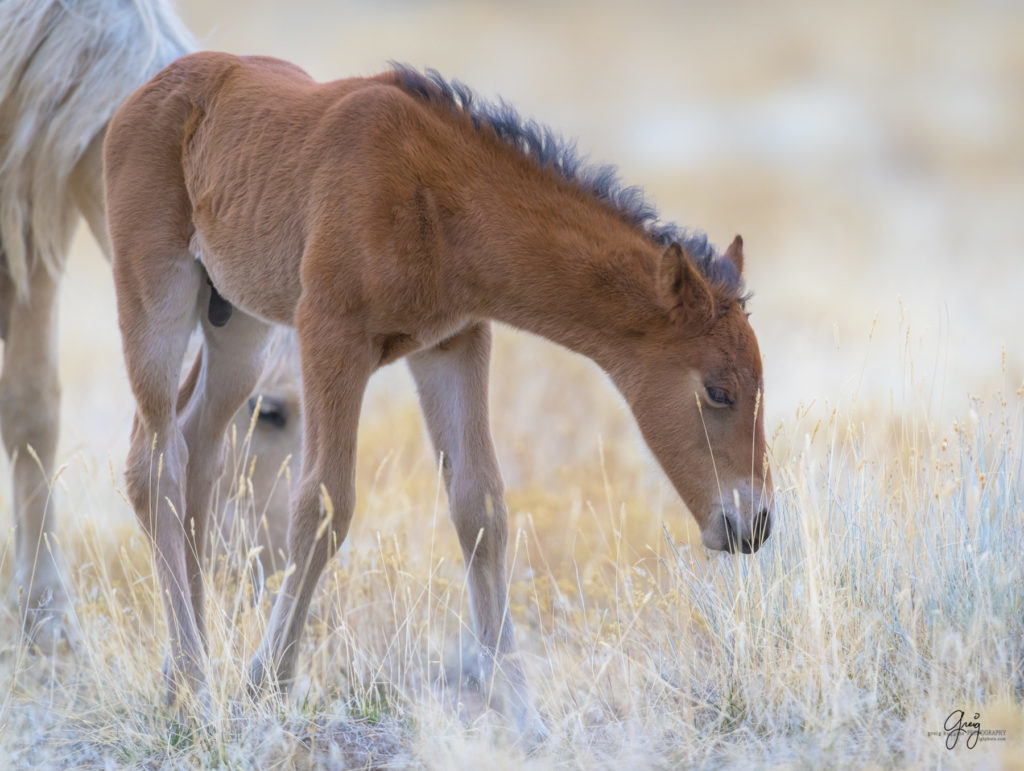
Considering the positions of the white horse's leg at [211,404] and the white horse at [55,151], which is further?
the white horse at [55,151]

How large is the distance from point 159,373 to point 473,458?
4.08 ft

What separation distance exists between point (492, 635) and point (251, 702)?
3.03 ft

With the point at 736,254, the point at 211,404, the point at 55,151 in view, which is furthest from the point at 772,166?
the point at 211,404

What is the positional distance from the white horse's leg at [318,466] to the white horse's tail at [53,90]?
8.12ft

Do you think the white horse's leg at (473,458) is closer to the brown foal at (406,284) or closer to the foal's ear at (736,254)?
the brown foal at (406,284)

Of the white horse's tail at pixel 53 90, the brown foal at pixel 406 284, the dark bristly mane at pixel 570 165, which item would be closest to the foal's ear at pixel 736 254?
the brown foal at pixel 406 284

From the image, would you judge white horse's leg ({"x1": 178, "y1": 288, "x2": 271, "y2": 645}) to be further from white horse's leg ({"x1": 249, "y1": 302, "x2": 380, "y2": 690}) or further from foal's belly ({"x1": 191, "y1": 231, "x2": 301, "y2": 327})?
white horse's leg ({"x1": 249, "y1": 302, "x2": 380, "y2": 690})

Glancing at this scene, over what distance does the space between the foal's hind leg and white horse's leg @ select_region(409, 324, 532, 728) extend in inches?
36.2

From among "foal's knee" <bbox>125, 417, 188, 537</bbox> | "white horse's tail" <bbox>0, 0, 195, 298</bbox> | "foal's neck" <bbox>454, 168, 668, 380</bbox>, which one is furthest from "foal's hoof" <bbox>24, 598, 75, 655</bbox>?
"foal's neck" <bbox>454, 168, 668, 380</bbox>

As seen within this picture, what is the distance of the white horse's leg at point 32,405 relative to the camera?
18.6 feet

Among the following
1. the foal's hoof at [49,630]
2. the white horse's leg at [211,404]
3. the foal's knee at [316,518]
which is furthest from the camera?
the foal's hoof at [49,630]

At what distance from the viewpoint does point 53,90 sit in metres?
5.40

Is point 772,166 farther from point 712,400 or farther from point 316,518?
point 316,518

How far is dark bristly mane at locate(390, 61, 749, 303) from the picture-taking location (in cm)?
369
